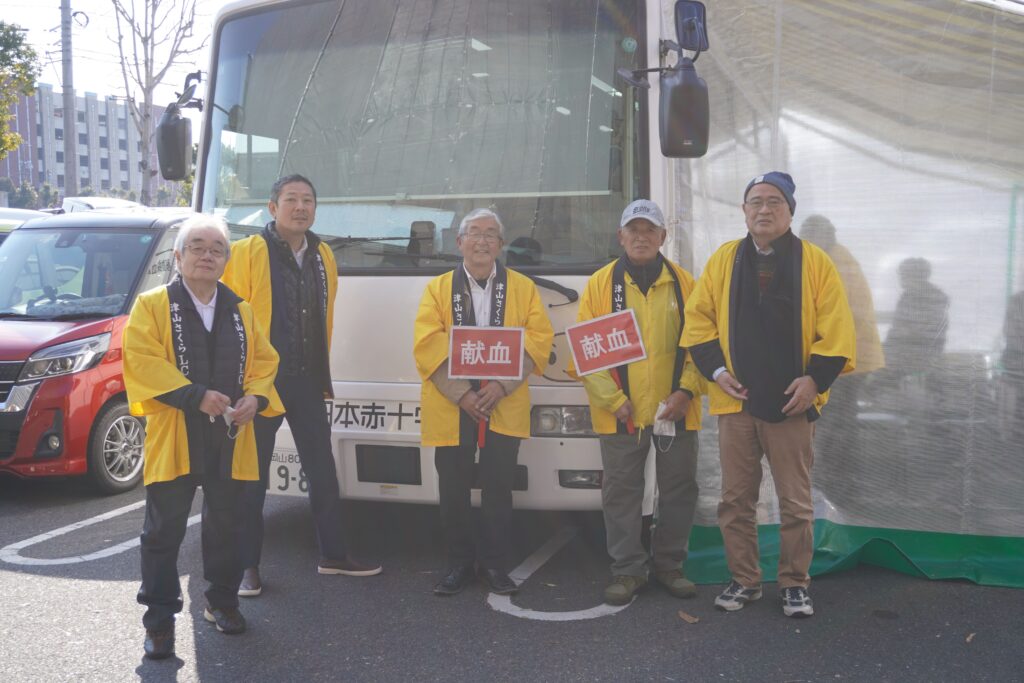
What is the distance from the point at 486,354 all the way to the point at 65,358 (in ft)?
11.0

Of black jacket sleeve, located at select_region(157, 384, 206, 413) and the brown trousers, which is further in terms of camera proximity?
the brown trousers

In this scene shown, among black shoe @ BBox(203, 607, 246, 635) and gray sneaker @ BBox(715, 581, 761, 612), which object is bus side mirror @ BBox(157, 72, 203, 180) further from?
gray sneaker @ BBox(715, 581, 761, 612)

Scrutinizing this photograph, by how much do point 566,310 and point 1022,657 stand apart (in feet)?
7.73

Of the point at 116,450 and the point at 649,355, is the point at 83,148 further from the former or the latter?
the point at 649,355

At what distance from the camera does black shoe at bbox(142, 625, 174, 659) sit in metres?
3.94

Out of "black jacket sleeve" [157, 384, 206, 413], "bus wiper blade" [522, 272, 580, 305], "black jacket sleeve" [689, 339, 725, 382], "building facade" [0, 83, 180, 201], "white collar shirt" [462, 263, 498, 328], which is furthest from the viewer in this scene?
"building facade" [0, 83, 180, 201]

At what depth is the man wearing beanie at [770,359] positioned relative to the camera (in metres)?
4.29

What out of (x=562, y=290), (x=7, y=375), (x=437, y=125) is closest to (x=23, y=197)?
(x=7, y=375)

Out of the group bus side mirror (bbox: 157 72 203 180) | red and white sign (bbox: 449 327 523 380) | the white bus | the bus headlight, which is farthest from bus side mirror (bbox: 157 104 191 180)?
the bus headlight

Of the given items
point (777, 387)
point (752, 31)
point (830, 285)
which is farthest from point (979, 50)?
point (777, 387)

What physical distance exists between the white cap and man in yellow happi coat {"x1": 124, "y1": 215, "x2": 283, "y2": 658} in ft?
5.50

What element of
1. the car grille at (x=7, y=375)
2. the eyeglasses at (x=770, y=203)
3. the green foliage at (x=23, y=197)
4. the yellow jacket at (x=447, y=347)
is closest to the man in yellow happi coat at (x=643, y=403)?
the yellow jacket at (x=447, y=347)

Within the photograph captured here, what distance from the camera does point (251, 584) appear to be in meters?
4.74

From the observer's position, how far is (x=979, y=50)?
474 cm
